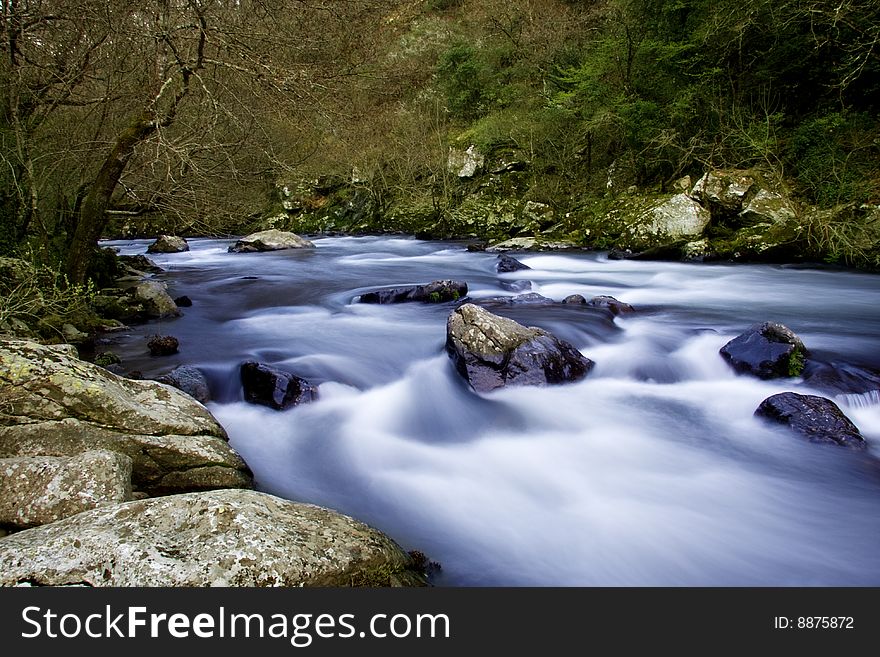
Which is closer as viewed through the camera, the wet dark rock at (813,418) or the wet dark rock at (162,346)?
the wet dark rock at (813,418)

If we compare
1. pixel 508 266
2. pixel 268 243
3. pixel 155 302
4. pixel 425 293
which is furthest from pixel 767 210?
pixel 268 243

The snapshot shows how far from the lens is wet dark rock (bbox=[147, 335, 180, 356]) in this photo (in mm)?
6477

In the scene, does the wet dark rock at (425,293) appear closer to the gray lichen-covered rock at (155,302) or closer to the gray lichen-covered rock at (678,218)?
the gray lichen-covered rock at (155,302)

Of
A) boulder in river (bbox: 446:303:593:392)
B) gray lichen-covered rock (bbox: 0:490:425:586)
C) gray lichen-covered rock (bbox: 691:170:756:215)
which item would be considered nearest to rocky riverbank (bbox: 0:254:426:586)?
gray lichen-covered rock (bbox: 0:490:425:586)

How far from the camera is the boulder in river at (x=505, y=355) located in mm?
5570

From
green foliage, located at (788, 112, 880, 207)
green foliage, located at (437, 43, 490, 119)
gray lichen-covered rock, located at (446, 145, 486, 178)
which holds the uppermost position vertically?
green foliage, located at (437, 43, 490, 119)

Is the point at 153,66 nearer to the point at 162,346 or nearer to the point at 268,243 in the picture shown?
the point at 162,346

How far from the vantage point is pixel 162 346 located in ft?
21.3

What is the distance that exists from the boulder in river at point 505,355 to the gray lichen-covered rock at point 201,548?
3.12 meters

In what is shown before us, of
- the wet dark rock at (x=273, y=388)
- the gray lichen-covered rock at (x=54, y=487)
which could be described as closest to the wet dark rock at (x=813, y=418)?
the wet dark rock at (x=273, y=388)

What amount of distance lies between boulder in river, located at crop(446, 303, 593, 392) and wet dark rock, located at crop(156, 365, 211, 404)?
2733 mm

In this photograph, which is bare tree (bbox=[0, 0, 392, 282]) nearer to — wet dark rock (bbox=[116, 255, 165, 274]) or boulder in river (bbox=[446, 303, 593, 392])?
boulder in river (bbox=[446, 303, 593, 392])
